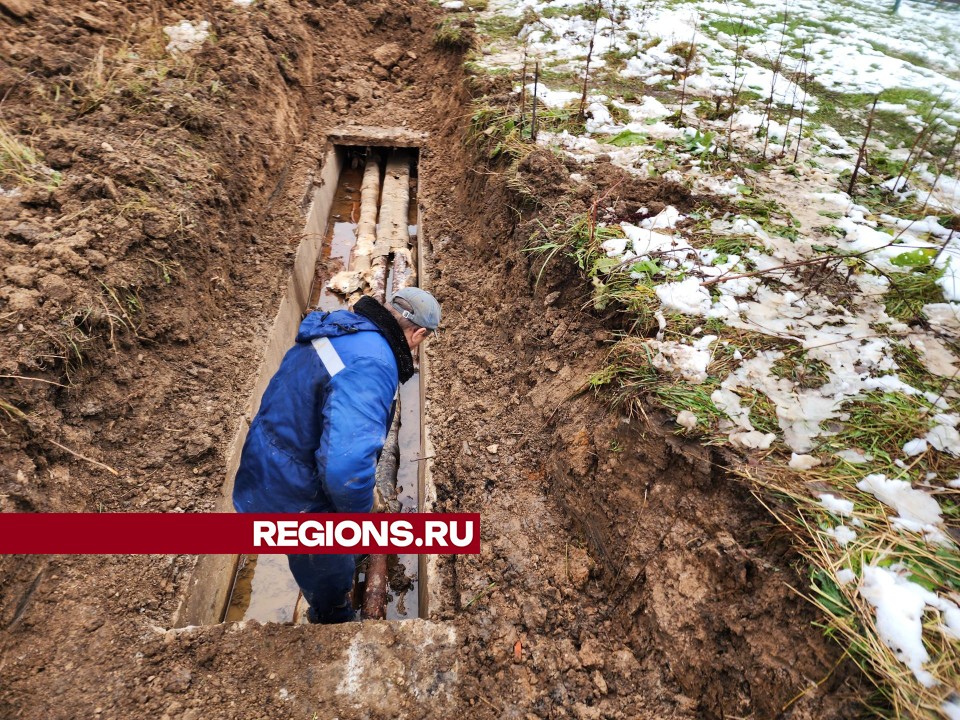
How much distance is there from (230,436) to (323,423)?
173 centimetres

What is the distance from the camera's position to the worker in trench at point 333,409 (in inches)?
95.3

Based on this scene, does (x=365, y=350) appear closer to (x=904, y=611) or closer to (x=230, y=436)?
(x=230, y=436)

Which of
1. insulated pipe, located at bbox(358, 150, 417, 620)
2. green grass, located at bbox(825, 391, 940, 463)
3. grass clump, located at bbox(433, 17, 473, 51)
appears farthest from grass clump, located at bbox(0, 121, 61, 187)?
green grass, located at bbox(825, 391, 940, 463)

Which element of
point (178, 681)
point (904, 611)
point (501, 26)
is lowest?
point (178, 681)

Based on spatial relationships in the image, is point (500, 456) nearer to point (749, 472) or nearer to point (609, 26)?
point (749, 472)

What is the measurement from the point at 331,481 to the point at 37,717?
64.1 inches

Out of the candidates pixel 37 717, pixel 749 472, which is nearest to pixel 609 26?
pixel 749 472

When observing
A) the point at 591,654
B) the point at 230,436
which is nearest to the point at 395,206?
the point at 230,436

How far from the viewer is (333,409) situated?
2.39 m

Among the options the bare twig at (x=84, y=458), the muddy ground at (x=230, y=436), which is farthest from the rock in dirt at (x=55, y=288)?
the bare twig at (x=84, y=458)

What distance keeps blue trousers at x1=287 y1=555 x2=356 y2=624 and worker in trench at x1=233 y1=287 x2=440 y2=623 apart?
0.43 meters

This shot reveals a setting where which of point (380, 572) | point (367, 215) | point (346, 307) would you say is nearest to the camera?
point (380, 572)

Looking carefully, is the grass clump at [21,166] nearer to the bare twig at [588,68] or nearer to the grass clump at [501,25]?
the bare twig at [588,68]

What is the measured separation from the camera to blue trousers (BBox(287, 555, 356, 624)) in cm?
311
